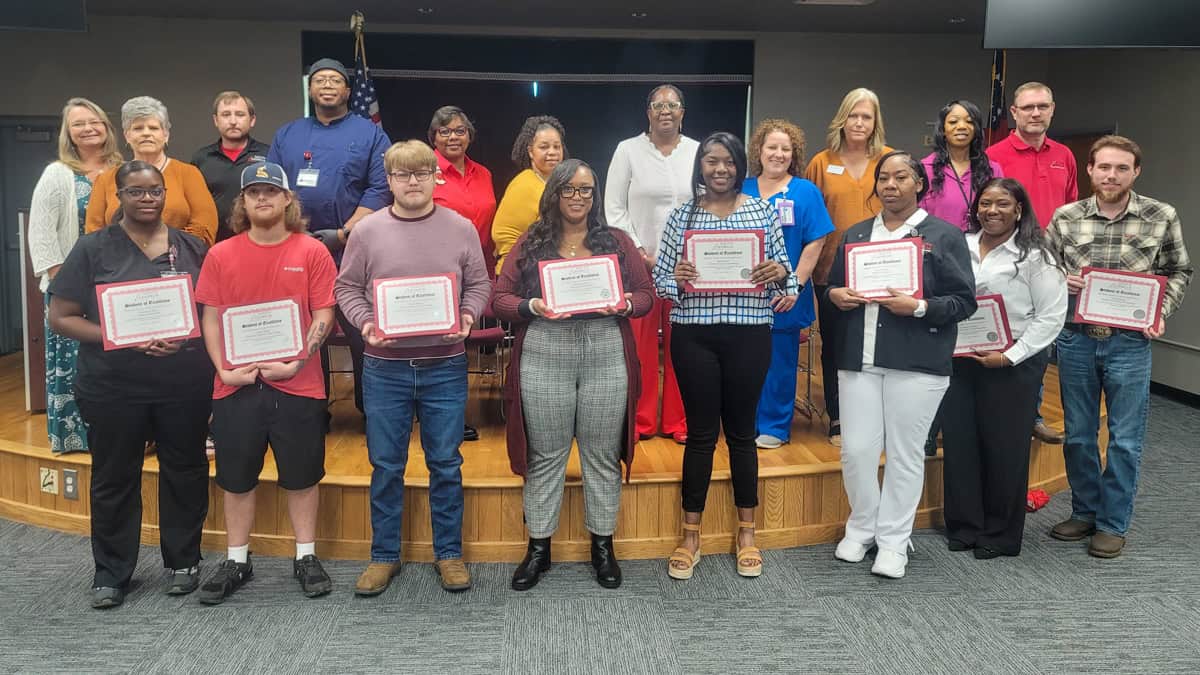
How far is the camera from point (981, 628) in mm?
2879

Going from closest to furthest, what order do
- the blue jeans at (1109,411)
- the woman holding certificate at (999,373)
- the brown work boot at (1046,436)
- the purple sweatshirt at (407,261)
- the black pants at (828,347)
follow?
the purple sweatshirt at (407,261), the woman holding certificate at (999,373), the blue jeans at (1109,411), the black pants at (828,347), the brown work boot at (1046,436)

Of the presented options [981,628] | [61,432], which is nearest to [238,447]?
[61,432]

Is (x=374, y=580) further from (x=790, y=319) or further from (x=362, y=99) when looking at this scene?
(x=362, y=99)

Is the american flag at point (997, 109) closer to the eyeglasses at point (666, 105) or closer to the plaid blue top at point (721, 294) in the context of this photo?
the eyeglasses at point (666, 105)

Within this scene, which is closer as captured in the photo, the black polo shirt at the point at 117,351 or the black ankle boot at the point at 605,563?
the black polo shirt at the point at 117,351

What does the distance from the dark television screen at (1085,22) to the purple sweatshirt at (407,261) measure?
2288 millimetres

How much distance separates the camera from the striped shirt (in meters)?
3.32

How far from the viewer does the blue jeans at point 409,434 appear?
298 cm

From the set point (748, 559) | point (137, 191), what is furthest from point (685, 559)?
point (137, 191)

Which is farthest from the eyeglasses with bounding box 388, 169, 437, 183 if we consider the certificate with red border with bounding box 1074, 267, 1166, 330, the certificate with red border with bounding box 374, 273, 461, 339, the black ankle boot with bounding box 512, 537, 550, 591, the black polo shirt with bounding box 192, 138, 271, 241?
the certificate with red border with bounding box 1074, 267, 1166, 330

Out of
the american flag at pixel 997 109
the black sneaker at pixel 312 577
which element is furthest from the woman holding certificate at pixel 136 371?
the american flag at pixel 997 109

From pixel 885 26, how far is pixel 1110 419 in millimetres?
4943

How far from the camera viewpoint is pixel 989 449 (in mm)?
3426

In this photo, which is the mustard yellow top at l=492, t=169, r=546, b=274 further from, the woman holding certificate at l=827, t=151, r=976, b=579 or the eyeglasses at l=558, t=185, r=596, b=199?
the woman holding certificate at l=827, t=151, r=976, b=579
